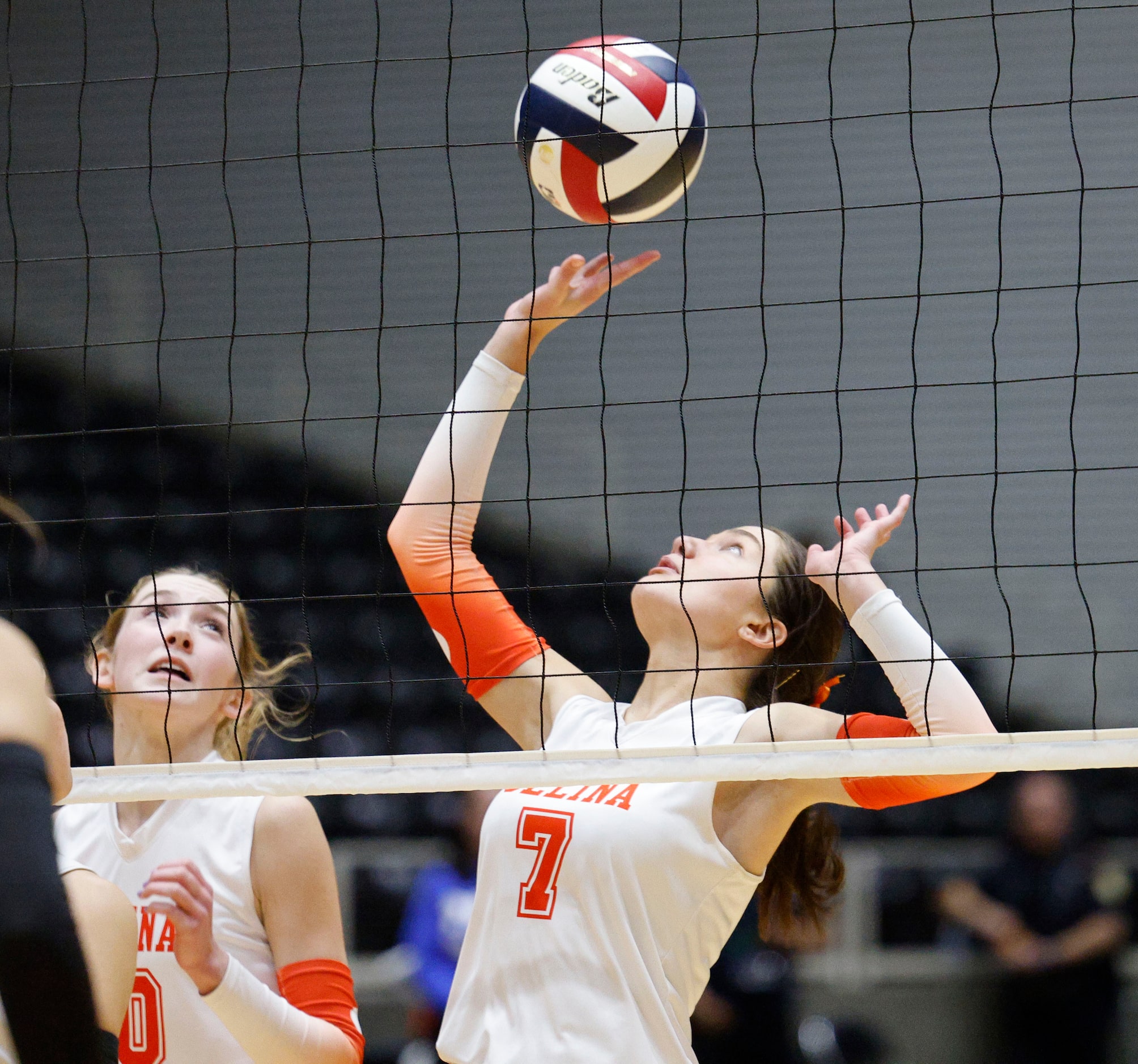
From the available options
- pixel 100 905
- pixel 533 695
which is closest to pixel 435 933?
pixel 533 695

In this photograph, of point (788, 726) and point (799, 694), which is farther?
point (799, 694)

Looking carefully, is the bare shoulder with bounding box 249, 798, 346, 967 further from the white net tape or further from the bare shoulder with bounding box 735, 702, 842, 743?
the bare shoulder with bounding box 735, 702, 842, 743

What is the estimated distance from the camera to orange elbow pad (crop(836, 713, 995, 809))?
230cm

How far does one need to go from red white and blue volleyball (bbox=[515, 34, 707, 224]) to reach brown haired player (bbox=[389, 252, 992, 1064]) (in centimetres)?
19

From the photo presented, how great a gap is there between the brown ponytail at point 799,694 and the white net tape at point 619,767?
8.7 inches

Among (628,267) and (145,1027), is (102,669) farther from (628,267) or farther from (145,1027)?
(628,267)

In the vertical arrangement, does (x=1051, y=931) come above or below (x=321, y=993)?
below

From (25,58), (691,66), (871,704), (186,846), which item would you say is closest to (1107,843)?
(871,704)

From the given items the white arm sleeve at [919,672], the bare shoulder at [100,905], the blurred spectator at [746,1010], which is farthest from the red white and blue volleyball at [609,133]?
the blurred spectator at [746,1010]

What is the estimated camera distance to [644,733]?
2.42 m

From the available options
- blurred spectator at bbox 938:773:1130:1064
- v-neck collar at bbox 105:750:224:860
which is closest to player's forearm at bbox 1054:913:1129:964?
blurred spectator at bbox 938:773:1130:1064

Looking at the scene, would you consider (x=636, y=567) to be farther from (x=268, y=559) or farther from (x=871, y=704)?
(x=268, y=559)

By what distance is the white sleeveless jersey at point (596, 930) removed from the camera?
7.07 feet

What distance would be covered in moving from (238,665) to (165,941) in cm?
54
